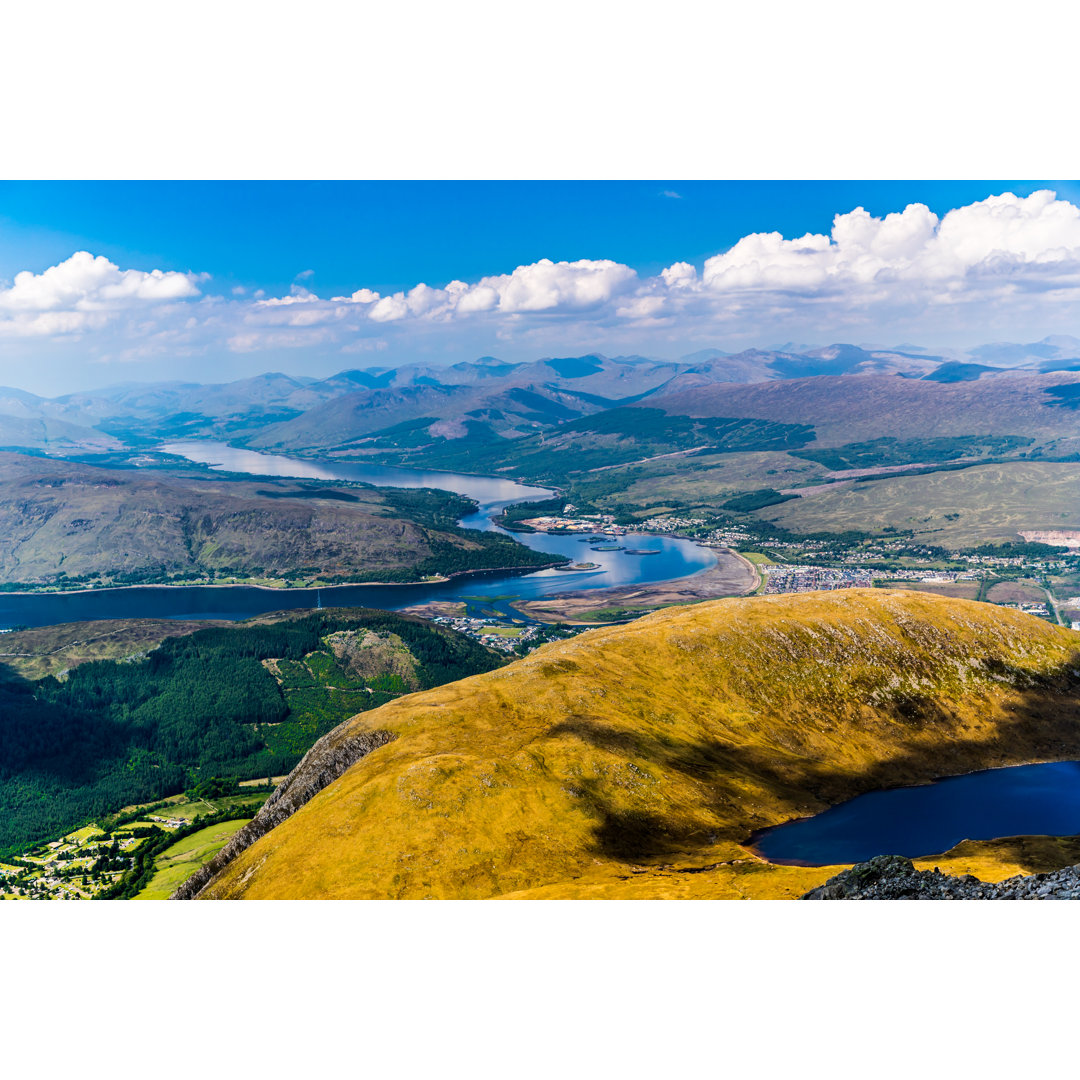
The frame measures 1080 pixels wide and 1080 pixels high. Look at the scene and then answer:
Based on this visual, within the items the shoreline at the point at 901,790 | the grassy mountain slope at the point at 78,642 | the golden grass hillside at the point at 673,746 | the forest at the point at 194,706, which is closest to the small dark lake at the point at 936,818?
the shoreline at the point at 901,790

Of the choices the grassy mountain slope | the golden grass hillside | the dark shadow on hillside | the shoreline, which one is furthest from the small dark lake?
the grassy mountain slope

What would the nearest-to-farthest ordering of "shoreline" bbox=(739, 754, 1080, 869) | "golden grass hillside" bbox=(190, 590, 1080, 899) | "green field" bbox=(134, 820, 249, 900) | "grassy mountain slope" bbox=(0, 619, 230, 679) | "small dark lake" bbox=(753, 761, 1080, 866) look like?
1. "golden grass hillside" bbox=(190, 590, 1080, 899)
2. "shoreline" bbox=(739, 754, 1080, 869)
3. "small dark lake" bbox=(753, 761, 1080, 866)
4. "green field" bbox=(134, 820, 249, 900)
5. "grassy mountain slope" bbox=(0, 619, 230, 679)

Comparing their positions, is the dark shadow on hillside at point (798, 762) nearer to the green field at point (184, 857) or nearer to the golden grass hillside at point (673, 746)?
the golden grass hillside at point (673, 746)

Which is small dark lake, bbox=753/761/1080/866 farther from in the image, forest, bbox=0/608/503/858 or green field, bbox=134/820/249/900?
forest, bbox=0/608/503/858

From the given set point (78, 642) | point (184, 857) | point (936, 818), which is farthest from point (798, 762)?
point (78, 642)

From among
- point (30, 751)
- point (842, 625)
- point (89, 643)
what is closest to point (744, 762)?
point (842, 625)

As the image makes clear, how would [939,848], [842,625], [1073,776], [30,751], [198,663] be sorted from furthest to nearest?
[198,663] → [30,751] → [842,625] → [1073,776] → [939,848]

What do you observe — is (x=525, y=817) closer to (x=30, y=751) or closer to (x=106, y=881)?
(x=106, y=881)

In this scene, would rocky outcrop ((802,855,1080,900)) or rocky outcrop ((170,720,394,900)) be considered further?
rocky outcrop ((170,720,394,900))
